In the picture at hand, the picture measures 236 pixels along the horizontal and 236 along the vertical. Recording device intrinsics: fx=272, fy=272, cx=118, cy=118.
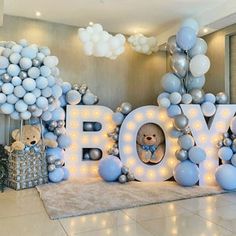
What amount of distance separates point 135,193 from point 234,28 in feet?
10.0

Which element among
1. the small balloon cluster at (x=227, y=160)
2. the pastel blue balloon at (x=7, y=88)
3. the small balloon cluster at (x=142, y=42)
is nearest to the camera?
the pastel blue balloon at (x=7, y=88)

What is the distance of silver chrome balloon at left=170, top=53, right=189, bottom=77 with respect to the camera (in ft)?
13.3

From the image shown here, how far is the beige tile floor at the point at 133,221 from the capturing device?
7.88 feet

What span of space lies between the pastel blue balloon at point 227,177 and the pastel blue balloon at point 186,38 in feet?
5.92

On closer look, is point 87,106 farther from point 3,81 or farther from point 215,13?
point 215,13

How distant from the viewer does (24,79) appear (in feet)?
11.6

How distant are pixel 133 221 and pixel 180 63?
95.9 inches

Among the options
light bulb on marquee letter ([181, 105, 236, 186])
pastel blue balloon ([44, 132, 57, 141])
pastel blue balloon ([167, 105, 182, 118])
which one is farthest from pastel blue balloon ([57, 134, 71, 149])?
light bulb on marquee letter ([181, 105, 236, 186])

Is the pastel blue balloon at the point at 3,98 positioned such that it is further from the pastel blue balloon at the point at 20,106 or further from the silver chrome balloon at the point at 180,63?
the silver chrome balloon at the point at 180,63

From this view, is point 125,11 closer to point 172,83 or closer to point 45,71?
point 172,83

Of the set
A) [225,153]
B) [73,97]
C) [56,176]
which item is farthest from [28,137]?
[225,153]

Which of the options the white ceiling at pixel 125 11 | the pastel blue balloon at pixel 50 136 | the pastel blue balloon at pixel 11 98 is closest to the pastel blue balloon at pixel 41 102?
the pastel blue balloon at pixel 11 98

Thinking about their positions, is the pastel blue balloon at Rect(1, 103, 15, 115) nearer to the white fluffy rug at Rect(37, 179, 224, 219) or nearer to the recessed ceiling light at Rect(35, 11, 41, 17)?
the white fluffy rug at Rect(37, 179, 224, 219)

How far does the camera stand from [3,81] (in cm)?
353
